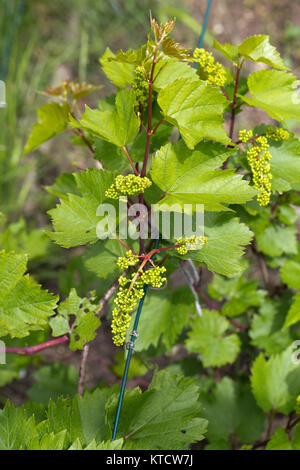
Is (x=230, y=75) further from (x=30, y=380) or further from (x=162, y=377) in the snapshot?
(x=30, y=380)

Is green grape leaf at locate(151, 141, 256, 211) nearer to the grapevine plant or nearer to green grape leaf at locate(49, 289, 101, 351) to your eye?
the grapevine plant

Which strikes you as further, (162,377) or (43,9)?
(43,9)

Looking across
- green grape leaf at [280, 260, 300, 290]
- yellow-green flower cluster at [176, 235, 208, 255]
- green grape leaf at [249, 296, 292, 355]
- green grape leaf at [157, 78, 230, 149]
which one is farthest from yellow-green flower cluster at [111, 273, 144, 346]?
green grape leaf at [249, 296, 292, 355]

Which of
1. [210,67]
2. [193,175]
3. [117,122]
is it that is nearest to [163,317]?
[193,175]

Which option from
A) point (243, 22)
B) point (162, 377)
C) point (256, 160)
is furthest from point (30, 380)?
point (243, 22)

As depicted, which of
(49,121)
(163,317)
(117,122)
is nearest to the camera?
(117,122)

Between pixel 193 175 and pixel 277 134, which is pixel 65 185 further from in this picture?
pixel 277 134

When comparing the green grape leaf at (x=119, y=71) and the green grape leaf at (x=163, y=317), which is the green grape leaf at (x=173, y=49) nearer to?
the green grape leaf at (x=119, y=71)
